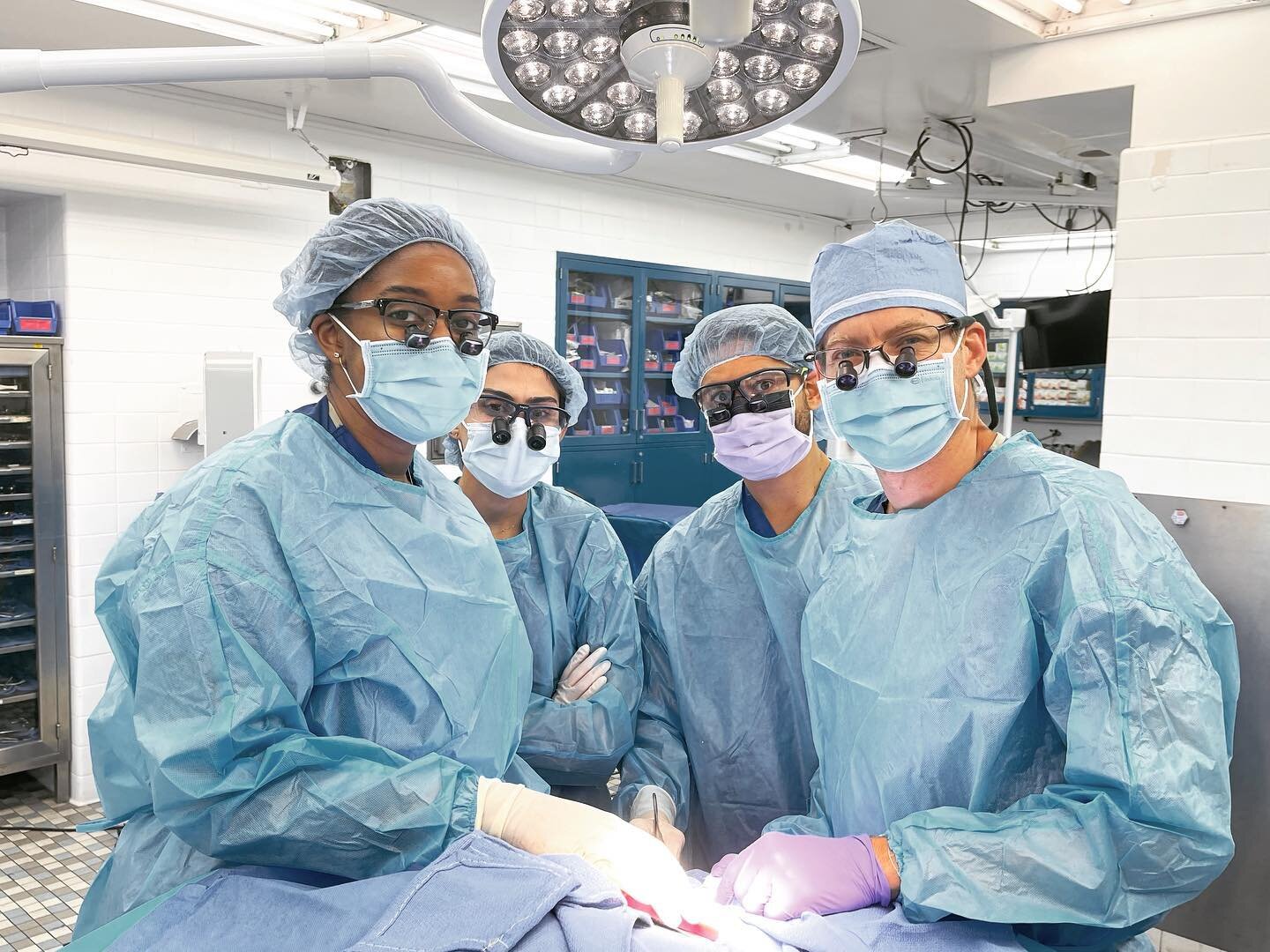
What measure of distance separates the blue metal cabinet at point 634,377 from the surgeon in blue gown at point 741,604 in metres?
3.54

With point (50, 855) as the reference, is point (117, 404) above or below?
above

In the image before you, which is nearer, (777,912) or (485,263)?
(777,912)

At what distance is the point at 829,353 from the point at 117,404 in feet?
11.5

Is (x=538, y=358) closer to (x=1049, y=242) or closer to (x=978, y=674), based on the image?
(x=978, y=674)

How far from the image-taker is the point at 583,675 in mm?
2008

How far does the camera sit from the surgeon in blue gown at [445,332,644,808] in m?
1.95

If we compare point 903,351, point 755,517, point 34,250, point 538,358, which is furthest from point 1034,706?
Answer: point 34,250

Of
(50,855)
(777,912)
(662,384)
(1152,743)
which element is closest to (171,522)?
(777,912)

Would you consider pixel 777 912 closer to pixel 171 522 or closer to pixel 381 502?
pixel 381 502

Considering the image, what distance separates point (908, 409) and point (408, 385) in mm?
783

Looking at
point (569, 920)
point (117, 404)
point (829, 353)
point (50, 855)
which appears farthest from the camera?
point (117, 404)

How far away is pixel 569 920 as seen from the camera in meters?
1.03

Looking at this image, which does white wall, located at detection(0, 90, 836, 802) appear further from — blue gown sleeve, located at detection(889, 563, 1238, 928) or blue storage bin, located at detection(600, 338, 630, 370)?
blue gown sleeve, located at detection(889, 563, 1238, 928)

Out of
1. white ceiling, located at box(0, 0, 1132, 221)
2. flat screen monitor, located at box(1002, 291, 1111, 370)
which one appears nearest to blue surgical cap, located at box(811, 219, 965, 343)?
white ceiling, located at box(0, 0, 1132, 221)
